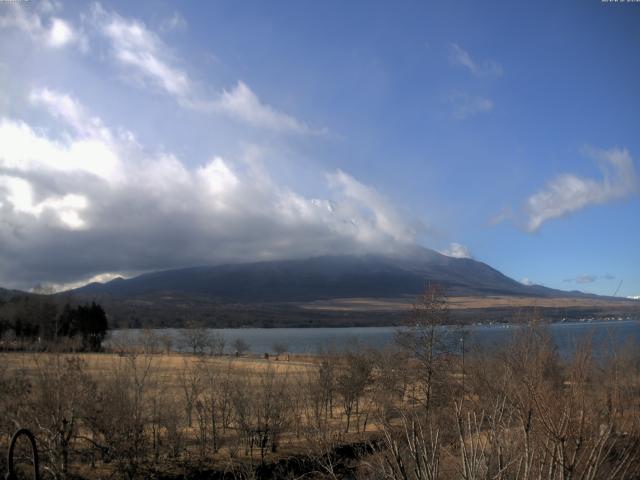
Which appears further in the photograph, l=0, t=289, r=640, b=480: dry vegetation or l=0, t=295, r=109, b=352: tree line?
l=0, t=295, r=109, b=352: tree line

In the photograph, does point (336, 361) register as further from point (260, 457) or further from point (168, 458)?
point (168, 458)

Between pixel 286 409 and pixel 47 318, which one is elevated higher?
pixel 47 318

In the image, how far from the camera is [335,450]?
1036 inches

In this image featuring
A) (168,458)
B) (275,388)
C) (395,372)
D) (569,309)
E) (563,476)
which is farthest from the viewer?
(569,309)

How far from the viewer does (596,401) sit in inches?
404

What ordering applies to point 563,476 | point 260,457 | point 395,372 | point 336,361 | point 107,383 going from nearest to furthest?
1. point 563,476
2. point 107,383
3. point 260,457
4. point 395,372
5. point 336,361

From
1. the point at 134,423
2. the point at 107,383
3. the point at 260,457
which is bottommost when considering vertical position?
the point at 260,457

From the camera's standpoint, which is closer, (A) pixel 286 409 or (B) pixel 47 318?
(A) pixel 286 409

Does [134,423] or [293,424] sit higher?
[134,423]

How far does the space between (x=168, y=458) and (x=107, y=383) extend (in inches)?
184

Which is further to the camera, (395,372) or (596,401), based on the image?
(395,372)

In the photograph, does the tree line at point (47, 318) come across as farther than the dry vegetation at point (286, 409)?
Yes

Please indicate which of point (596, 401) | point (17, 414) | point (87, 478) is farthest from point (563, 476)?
point (87, 478)

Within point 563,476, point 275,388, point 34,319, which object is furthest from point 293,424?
point 34,319
